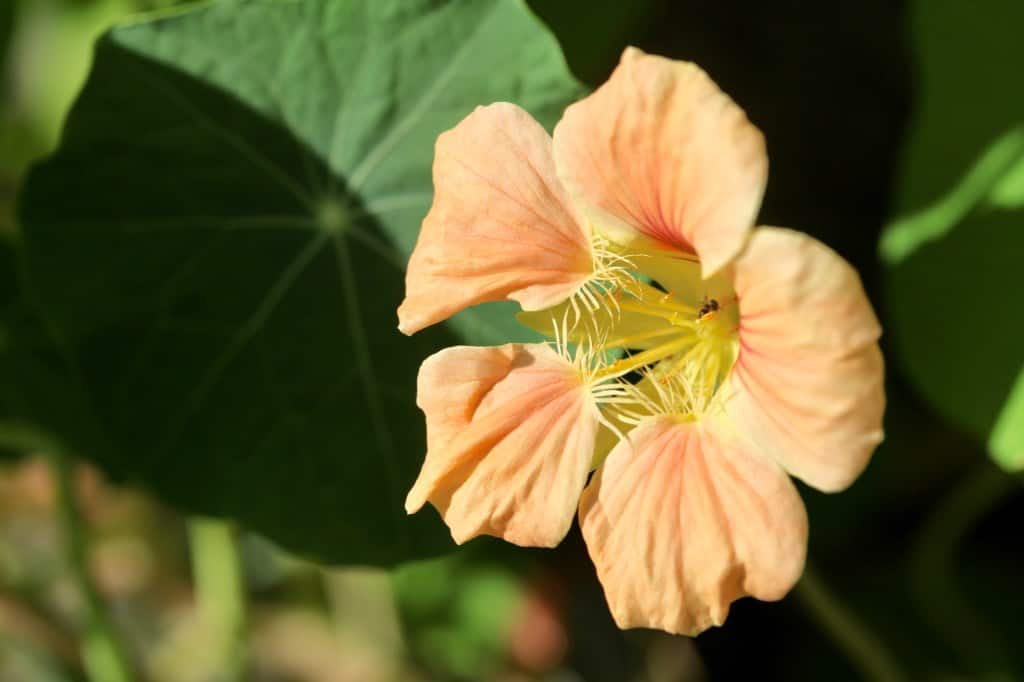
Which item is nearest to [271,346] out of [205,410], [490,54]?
[205,410]

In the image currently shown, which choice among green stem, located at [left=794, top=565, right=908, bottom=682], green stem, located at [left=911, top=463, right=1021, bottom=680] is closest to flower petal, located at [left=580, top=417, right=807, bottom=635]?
green stem, located at [left=794, top=565, right=908, bottom=682]

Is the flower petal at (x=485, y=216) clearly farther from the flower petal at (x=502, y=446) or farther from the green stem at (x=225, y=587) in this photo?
the green stem at (x=225, y=587)

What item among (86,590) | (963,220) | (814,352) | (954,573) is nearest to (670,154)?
(814,352)

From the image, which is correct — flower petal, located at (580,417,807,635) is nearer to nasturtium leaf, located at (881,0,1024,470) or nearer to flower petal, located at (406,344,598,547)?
flower petal, located at (406,344,598,547)

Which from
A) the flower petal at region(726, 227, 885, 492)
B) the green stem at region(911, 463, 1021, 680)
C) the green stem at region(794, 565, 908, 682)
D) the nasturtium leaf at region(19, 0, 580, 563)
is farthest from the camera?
the green stem at region(911, 463, 1021, 680)

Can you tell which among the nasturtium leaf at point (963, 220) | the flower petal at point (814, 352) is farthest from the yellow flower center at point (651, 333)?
the nasturtium leaf at point (963, 220)

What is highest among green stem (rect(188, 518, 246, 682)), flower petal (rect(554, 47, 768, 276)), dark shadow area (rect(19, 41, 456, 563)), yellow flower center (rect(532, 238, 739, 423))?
flower petal (rect(554, 47, 768, 276))

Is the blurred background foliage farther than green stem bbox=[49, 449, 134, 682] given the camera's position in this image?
No
